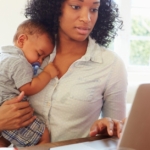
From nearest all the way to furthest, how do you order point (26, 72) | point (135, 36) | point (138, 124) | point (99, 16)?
point (138, 124)
point (26, 72)
point (99, 16)
point (135, 36)

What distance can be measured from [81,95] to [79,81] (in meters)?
0.06

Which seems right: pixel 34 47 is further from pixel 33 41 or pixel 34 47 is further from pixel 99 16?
pixel 99 16

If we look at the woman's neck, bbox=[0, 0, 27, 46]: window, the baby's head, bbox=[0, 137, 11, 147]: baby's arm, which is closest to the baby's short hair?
the baby's head

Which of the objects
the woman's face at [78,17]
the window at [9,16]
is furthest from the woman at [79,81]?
the window at [9,16]

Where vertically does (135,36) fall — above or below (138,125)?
below

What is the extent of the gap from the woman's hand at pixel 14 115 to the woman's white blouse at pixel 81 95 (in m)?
Result: 0.08

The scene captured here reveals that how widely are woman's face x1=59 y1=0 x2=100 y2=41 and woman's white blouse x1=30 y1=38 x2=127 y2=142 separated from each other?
10cm

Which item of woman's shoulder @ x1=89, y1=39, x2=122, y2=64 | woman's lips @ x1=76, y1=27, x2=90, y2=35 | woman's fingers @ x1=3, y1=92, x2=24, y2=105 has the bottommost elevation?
woman's fingers @ x1=3, y1=92, x2=24, y2=105

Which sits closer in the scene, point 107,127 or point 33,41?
point 107,127

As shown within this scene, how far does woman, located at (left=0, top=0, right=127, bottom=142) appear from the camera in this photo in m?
1.22

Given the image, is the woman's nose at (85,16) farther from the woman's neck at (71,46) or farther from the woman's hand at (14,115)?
the woman's hand at (14,115)

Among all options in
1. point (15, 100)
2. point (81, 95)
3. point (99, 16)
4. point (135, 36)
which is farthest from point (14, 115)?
point (135, 36)

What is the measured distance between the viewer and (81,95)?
121cm

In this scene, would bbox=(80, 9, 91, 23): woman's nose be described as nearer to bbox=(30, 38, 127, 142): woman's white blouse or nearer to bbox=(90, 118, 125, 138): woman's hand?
bbox=(30, 38, 127, 142): woman's white blouse
